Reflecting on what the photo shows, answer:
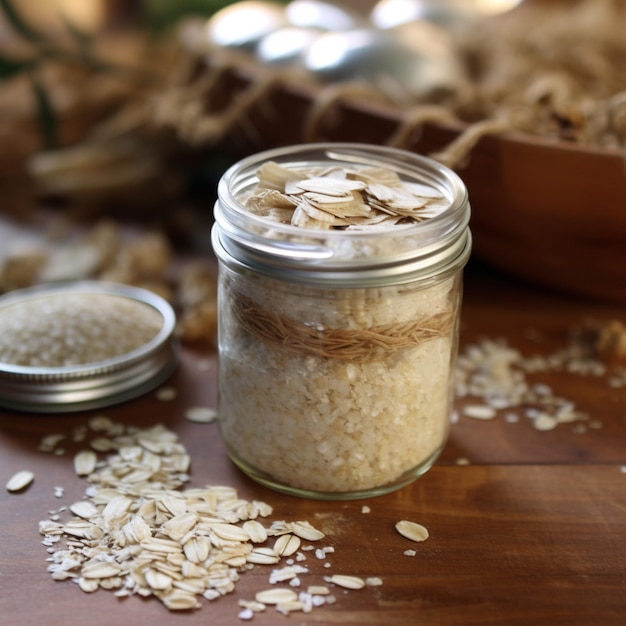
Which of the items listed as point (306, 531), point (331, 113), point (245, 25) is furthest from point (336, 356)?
point (245, 25)

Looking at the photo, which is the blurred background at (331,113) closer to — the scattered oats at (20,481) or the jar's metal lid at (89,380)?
the jar's metal lid at (89,380)

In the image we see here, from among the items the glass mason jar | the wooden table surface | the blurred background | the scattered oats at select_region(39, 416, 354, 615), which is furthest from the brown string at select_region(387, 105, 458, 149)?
the scattered oats at select_region(39, 416, 354, 615)

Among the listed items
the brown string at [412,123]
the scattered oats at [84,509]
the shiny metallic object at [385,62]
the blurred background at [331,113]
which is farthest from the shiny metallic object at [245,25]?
the scattered oats at [84,509]

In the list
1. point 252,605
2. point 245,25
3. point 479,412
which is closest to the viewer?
point 252,605

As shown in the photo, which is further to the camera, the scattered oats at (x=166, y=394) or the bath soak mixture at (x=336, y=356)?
the scattered oats at (x=166, y=394)

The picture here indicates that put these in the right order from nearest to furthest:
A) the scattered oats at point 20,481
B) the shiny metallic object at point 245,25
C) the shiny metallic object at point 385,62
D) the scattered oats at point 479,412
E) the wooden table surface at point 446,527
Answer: the wooden table surface at point 446,527 < the scattered oats at point 20,481 < the scattered oats at point 479,412 < the shiny metallic object at point 385,62 < the shiny metallic object at point 245,25

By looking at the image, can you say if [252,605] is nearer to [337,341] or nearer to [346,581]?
[346,581]

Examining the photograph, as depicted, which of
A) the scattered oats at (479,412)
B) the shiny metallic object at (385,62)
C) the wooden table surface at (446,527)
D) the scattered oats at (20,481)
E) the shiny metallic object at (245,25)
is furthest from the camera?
the shiny metallic object at (245,25)
